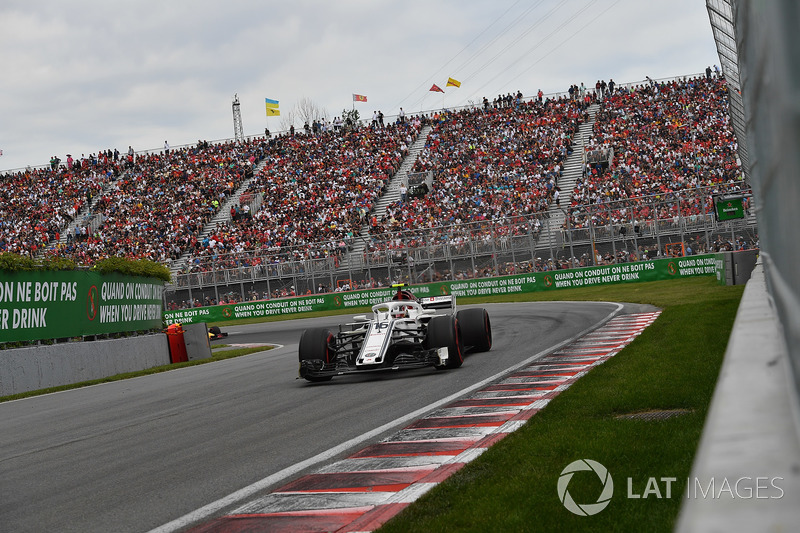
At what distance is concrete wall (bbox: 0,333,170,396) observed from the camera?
1478 centimetres

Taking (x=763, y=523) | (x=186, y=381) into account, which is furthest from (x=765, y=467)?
(x=186, y=381)

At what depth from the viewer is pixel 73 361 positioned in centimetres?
1644

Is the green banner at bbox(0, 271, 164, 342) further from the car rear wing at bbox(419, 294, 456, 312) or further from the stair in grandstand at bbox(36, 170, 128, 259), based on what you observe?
the stair in grandstand at bbox(36, 170, 128, 259)

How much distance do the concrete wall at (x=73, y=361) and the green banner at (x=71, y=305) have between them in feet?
1.03

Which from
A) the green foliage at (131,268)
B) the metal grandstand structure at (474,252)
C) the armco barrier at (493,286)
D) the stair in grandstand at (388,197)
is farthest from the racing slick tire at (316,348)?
the stair in grandstand at (388,197)

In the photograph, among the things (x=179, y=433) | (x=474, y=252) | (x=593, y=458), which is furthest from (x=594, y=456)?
(x=474, y=252)

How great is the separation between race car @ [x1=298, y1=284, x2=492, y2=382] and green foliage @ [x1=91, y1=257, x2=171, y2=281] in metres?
8.00

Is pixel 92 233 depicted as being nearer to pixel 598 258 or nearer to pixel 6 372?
pixel 598 258

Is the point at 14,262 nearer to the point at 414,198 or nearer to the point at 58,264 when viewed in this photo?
the point at 58,264

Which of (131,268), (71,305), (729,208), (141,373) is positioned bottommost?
(141,373)

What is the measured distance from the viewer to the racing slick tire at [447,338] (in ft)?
38.3

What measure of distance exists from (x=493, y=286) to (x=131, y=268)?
16.8 metres

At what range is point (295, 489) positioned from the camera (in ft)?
18.3

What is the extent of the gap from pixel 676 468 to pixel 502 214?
1303 inches
